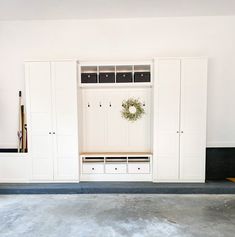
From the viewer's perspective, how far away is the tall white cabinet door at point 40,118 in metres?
3.98

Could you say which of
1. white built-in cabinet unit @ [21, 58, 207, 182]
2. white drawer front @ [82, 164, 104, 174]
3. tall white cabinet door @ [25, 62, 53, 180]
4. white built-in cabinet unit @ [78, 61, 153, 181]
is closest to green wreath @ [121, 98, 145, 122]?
white built-in cabinet unit @ [78, 61, 153, 181]

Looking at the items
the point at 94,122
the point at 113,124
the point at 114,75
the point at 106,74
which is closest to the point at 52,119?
the point at 94,122

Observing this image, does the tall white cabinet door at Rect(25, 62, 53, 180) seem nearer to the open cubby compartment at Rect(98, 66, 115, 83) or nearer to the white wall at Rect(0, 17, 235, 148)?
the white wall at Rect(0, 17, 235, 148)

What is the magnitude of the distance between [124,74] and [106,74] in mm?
352

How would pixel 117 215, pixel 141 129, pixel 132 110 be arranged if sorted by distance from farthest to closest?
pixel 141 129 < pixel 132 110 < pixel 117 215

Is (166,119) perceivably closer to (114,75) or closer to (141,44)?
(114,75)

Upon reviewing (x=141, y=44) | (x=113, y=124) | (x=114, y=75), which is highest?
(x=141, y=44)

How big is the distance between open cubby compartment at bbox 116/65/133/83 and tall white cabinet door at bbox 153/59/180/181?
512 millimetres

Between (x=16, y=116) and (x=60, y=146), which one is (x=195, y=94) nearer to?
(x=60, y=146)

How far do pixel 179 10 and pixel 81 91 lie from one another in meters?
2.41

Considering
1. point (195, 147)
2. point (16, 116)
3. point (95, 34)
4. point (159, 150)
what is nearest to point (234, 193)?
point (195, 147)

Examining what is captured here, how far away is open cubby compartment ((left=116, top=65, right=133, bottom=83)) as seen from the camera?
13.6 feet

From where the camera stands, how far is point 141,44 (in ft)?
14.2

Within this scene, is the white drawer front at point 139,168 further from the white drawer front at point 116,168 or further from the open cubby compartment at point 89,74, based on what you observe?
the open cubby compartment at point 89,74
